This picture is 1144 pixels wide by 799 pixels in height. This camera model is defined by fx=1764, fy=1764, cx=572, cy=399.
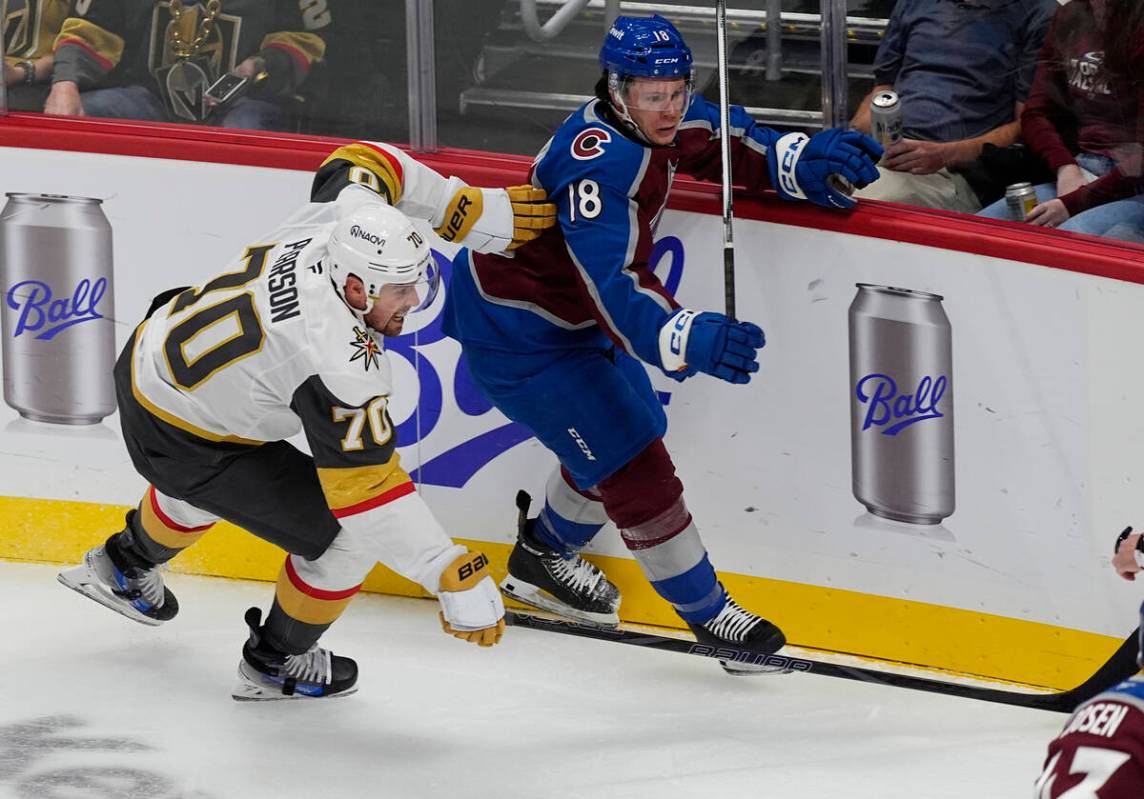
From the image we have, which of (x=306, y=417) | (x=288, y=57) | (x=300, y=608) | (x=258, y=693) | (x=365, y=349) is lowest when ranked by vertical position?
(x=258, y=693)

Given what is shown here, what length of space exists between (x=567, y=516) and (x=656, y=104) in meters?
0.94

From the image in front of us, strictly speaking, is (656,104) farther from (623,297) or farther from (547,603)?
(547,603)

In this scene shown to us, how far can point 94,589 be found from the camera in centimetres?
363

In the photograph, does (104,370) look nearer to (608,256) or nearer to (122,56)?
(122,56)

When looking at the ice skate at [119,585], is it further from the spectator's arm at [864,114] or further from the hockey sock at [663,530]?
the spectator's arm at [864,114]

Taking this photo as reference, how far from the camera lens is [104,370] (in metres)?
4.08

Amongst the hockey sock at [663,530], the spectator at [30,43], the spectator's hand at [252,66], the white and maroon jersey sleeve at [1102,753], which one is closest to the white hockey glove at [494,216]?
the hockey sock at [663,530]

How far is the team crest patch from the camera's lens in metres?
2.96

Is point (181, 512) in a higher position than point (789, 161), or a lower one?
lower

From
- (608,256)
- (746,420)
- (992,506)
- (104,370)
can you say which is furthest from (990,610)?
(104,370)

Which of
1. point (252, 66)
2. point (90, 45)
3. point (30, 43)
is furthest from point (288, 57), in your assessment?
point (30, 43)

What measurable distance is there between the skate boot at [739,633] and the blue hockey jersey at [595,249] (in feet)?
1.97

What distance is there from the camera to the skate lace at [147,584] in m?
3.62

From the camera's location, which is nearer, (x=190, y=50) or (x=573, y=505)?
(x=573, y=505)
